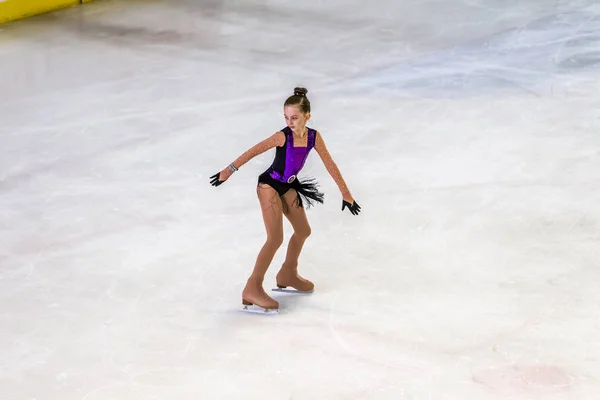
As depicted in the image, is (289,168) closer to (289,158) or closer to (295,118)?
(289,158)

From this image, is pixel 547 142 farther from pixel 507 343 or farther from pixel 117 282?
pixel 117 282

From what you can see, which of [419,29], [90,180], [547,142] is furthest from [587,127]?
[90,180]

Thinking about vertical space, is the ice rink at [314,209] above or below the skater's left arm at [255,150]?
below

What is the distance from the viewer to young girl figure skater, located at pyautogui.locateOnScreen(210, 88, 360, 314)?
15.9ft

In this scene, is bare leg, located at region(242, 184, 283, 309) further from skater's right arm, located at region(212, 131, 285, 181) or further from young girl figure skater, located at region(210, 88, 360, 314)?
skater's right arm, located at region(212, 131, 285, 181)

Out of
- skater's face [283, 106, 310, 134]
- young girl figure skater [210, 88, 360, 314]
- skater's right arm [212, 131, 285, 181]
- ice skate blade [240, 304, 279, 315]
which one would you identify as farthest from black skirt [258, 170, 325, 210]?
ice skate blade [240, 304, 279, 315]

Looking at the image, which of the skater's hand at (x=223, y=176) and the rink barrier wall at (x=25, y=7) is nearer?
the skater's hand at (x=223, y=176)

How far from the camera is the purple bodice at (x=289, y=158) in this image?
4875 millimetres

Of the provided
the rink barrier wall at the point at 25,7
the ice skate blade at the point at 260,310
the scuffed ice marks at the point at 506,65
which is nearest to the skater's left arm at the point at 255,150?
the ice skate blade at the point at 260,310

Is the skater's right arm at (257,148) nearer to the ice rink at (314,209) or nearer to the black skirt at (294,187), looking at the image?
the black skirt at (294,187)

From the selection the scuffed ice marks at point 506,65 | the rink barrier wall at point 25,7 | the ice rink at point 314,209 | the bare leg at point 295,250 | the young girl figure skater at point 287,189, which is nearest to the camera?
the ice rink at point 314,209

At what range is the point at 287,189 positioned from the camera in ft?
16.4

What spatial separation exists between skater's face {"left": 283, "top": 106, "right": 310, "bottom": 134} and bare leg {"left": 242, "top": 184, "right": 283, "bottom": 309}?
1.02 feet

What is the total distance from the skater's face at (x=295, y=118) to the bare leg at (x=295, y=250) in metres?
0.34
